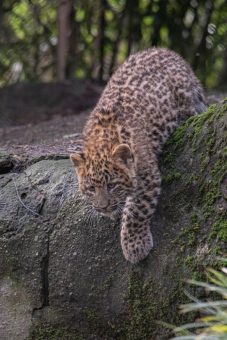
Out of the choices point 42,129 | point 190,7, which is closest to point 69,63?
point 190,7

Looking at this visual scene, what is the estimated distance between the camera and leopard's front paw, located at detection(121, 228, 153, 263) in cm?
595

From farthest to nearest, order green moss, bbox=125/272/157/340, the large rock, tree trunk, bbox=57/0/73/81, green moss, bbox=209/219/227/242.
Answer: tree trunk, bbox=57/0/73/81 → green moss, bbox=125/272/157/340 → the large rock → green moss, bbox=209/219/227/242

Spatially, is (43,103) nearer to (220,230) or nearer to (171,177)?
(171,177)

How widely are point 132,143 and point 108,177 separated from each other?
1.20 ft

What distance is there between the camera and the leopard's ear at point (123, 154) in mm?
5711

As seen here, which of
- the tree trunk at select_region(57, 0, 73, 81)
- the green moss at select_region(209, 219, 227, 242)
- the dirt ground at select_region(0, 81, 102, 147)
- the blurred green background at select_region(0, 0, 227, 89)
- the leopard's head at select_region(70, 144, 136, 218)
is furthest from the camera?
the blurred green background at select_region(0, 0, 227, 89)

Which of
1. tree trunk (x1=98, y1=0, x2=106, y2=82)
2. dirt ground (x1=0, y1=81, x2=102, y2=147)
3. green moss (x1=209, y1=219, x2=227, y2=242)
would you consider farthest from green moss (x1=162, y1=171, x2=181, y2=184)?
tree trunk (x1=98, y1=0, x2=106, y2=82)

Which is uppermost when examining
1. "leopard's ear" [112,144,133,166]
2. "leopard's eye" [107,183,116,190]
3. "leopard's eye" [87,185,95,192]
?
"leopard's ear" [112,144,133,166]

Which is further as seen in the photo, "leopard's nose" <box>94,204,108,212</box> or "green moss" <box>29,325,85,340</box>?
"green moss" <box>29,325,85,340</box>

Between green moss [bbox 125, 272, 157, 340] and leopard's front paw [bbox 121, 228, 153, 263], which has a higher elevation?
leopard's front paw [bbox 121, 228, 153, 263]

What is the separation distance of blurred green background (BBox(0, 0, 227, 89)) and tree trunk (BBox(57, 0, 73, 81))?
2cm

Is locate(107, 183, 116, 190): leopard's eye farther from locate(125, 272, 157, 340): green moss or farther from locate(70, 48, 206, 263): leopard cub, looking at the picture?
locate(125, 272, 157, 340): green moss

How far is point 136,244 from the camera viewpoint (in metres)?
5.95

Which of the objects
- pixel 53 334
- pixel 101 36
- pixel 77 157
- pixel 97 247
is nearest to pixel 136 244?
pixel 97 247
